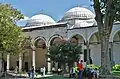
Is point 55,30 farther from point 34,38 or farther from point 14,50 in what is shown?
point 14,50

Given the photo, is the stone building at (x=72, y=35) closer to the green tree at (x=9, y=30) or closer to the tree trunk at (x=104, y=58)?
the green tree at (x=9, y=30)

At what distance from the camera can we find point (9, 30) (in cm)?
2686

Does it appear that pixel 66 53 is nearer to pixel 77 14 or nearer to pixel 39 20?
pixel 77 14

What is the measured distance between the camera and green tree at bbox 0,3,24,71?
26406 millimetres

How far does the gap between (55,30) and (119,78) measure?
73.6ft

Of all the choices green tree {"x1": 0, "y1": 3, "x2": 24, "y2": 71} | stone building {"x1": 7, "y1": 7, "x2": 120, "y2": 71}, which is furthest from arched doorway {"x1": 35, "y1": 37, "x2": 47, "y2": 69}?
green tree {"x1": 0, "y1": 3, "x2": 24, "y2": 71}

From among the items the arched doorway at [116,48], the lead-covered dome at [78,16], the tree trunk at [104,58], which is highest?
the lead-covered dome at [78,16]

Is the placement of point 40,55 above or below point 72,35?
below

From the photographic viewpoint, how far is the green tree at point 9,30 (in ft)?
86.6

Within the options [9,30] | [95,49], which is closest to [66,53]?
[9,30]

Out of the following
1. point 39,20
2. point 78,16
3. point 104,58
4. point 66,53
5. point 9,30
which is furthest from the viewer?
point 39,20

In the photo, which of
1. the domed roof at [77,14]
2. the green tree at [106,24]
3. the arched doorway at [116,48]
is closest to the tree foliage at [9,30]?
the green tree at [106,24]

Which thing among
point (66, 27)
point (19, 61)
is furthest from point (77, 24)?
point (19, 61)

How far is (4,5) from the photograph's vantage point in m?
28.1
